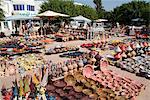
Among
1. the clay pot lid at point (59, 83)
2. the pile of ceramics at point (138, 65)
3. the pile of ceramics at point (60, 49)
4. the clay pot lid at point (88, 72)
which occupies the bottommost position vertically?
the pile of ceramics at point (138, 65)

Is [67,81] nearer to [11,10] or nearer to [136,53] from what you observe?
[136,53]

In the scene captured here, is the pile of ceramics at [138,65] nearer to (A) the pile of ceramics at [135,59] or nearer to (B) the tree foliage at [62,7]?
(A) the pile of ceramics at [135,59]

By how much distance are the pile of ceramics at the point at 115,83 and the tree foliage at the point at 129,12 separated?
41.9m

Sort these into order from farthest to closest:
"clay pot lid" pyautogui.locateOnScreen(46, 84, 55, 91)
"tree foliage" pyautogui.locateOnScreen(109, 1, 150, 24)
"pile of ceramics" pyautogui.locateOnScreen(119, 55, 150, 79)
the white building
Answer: "tree foliage" pyautogui.locateOnScreen(109, 1, 150, 24) < the white building < "pile of ceramics" pyautogui.locateOnScreen(119, 55, 150, 79) < "clay pot lid" pyautogui.locateOnScreen(46, 84, 55, 91)

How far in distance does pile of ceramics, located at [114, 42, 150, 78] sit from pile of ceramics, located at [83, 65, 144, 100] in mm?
1929

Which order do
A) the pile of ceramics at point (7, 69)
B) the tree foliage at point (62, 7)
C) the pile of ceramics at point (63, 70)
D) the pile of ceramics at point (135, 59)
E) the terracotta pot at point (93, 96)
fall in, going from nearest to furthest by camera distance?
the terracotta pot at point (93, 96), the pile of ceramics at point (63, 70), the pile of ceramics at point (7, 69), the pile of ceramics at point (135, 59), the tree foliage at point (62, 7)

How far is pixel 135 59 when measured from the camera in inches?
600

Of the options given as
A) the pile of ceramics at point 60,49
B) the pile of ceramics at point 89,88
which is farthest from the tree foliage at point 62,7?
the pile of ceramics at point 89,88

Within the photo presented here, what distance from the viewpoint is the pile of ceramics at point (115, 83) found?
9609 mm

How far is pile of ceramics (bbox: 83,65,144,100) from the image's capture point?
961 centimetres

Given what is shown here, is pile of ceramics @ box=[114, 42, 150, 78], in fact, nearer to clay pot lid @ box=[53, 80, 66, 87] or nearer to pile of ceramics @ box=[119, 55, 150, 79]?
pile of ceramics @ box=[119, 55, 150, 79]

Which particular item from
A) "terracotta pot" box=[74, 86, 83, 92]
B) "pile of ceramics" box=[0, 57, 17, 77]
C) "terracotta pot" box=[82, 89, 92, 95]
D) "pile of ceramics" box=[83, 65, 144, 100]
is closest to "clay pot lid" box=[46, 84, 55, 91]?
"terracotta pot" box=[74, 86, 83, 92]

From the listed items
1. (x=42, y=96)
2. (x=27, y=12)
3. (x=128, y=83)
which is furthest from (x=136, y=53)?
(x=27, y=12)

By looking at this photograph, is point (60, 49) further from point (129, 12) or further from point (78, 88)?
point (129, 12)
